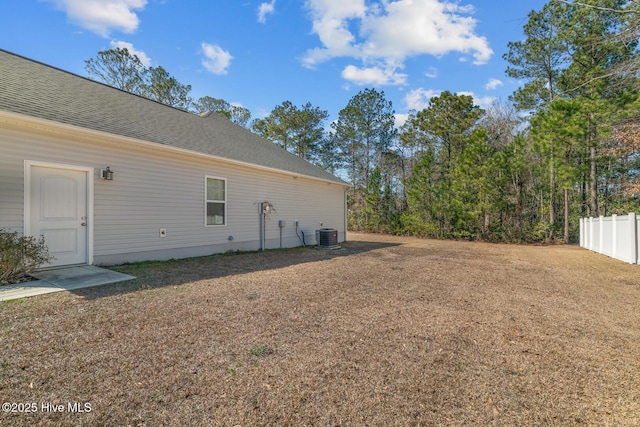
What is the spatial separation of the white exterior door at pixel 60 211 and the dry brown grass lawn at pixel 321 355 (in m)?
1.88

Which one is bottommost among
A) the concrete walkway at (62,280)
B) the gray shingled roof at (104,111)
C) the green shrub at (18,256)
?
the concrete walkway at (62,280)

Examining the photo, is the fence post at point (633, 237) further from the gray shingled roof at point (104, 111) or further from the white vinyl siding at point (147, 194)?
the white vinyl siding at point (147, 194)

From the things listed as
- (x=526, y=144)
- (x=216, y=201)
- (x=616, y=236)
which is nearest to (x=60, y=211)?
(x=216, y=201)

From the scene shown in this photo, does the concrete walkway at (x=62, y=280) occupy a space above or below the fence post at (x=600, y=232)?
below

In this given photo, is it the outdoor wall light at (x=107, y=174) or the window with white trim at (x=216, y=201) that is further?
the window with white trim at (x=216, y=201)

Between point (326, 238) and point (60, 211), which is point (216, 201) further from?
point (326, 238)

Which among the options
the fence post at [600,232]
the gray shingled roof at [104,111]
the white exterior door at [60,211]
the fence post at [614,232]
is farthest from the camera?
the fence post at [600,232]

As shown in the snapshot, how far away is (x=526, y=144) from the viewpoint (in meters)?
14.8

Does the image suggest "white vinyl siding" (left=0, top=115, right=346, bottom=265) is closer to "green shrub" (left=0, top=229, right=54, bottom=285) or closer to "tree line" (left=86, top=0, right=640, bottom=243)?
"green shrub" (left=0, top=229, right=54, bottom=285)

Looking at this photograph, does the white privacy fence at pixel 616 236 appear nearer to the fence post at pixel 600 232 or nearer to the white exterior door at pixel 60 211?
the fence post at pixel 600 232

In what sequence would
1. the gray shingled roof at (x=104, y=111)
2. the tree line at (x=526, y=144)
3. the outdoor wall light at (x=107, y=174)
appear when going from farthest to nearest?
the tree line at (x=526, y=144), the outdoor wall light at (x=107, y=174), the gray shingled roof at (x=104, y=111)

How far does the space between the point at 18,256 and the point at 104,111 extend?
3.77 m

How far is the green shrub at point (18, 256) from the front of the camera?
4.40m

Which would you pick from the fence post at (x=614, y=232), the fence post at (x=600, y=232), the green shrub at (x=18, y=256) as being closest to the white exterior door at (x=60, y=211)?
the green shrub at (x=18, y=256)
